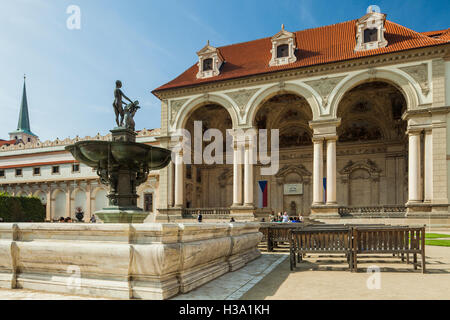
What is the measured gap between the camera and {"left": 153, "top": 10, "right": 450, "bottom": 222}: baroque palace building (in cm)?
2291

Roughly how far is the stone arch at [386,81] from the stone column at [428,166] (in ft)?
7.62

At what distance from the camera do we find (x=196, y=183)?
117ft

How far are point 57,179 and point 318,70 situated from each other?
35399 mm

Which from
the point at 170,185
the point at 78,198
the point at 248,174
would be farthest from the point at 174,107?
the point at 78,198

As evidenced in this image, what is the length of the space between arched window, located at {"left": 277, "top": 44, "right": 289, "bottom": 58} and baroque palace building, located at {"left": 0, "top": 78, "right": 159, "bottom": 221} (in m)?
17.9

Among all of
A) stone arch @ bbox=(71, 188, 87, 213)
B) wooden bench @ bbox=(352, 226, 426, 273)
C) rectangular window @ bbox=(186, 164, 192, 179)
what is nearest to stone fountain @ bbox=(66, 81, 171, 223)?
wooden bench @ bbox=(352, 226, 426, 273)

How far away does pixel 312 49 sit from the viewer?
28547mm

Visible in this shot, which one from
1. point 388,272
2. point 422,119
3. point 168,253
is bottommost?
point 388,272

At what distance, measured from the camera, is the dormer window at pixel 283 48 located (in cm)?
2778

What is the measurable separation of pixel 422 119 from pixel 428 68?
139 inches

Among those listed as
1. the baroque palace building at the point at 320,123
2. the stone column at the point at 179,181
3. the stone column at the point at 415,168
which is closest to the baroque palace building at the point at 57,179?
the baroque palace building at the point at 320,123
